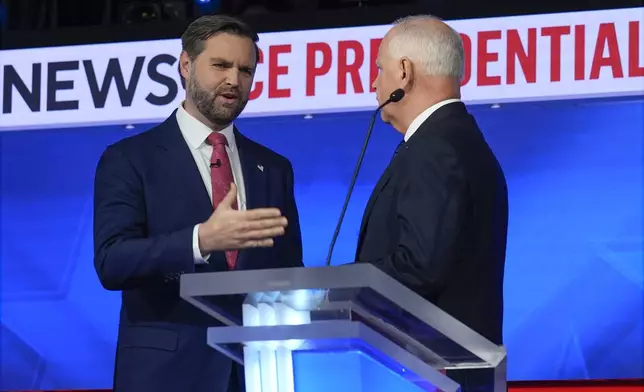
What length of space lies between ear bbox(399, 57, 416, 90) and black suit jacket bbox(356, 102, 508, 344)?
0.09 metres

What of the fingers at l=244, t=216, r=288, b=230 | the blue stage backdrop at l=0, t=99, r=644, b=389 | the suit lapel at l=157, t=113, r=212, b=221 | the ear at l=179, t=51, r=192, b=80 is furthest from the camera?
the blue stage backdrop at l=0, t=99, r=644, b=389

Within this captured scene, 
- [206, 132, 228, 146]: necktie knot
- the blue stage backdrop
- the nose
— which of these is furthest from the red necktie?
the blue stage backdrop

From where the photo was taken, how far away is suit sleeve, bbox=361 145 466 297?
207 centimetres

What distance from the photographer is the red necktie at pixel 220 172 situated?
8.64 feet

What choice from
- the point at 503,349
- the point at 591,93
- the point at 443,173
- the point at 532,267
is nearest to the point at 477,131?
the point at 443,173

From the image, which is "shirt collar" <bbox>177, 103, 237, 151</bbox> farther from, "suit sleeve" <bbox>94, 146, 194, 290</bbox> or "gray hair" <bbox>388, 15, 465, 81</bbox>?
"gray hair" <bbox>388, 15, 465, 81</bbox>

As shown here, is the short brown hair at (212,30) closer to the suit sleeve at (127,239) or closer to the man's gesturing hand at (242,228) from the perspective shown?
the suit sleeve at (127,239)

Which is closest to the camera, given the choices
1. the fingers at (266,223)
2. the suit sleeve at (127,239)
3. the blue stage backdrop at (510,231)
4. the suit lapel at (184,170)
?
the fingers at (266,223)

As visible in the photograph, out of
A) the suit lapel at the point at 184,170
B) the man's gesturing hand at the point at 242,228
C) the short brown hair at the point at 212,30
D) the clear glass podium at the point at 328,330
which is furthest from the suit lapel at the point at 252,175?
the clear glass podium at the point at 328,330

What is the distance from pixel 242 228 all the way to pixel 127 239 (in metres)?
0.51

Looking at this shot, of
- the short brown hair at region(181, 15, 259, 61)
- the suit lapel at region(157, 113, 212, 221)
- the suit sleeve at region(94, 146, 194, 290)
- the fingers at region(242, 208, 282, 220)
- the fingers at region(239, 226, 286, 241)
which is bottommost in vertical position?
the fingers at region(239, 226, 286, 241)

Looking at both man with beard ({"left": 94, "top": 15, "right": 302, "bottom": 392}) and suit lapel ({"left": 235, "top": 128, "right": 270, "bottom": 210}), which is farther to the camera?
suit lapel ({"left": 235, "top": 128, "right": 270, "bottom": 210})

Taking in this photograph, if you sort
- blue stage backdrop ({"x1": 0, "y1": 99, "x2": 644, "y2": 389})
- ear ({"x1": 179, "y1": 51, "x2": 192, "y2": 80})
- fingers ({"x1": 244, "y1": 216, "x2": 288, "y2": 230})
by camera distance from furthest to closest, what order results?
blue stage backdrop ({"x1": 0, "y1": 99, "x2": 644, "y2": 389}) → ear ({"x1": 179, "y1": 51, "x2": 192, "y2": 80}) → fingers ({"x1": 244, "y1": 216, "x2": 288, "y2": 230})

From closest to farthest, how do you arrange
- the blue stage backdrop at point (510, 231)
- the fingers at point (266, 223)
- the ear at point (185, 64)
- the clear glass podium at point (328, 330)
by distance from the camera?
1. the clear glass podium at point (328, 330)
2. the fingers at point (266, 223)
3. the ear at point (185, 64)
4. the blue stage backdrop at point (510, 231)
